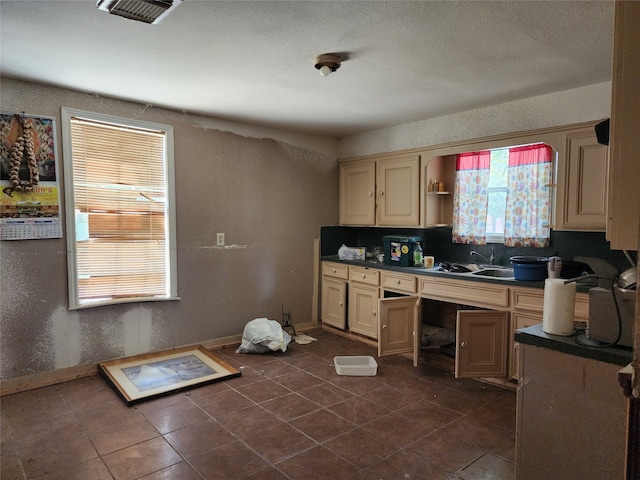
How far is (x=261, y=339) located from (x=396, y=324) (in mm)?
1240

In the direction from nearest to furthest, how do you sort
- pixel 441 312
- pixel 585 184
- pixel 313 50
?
1. pixel 313 50
2. pixel 585 184
3. pixel 441 312

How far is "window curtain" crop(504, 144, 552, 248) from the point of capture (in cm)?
321

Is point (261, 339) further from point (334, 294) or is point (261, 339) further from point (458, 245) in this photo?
point (458, 245)

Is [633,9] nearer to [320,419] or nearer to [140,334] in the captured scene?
[320,419]

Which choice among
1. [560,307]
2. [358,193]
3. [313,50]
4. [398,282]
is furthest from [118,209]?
[560,307]

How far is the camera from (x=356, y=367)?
3246 millimetres

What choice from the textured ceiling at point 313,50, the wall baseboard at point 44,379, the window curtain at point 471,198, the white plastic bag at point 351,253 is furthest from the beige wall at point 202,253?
the window curtain at point 471,198

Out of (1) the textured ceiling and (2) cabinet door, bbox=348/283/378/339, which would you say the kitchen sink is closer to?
(2) cabinet door, bbox=348/283/378/339

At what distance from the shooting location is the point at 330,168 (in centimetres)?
466

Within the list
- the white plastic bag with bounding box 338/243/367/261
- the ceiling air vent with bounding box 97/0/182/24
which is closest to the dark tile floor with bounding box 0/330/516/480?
the white plastic bag with bounding box 338/243/367/261

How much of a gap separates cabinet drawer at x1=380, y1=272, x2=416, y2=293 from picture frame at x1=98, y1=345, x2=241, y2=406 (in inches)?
61.9

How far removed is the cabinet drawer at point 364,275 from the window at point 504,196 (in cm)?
85

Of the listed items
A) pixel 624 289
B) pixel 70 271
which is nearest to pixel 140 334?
pixel 70 271

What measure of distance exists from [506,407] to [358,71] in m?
2.44
